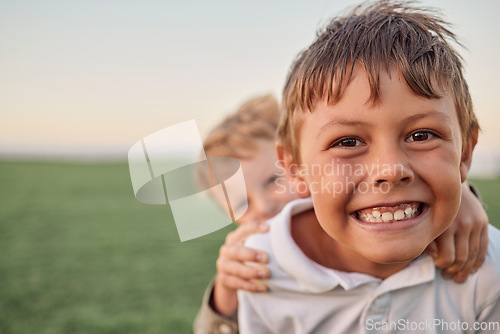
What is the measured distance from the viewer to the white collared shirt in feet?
4.32

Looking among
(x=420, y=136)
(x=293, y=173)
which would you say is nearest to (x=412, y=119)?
(x=420, y=136)

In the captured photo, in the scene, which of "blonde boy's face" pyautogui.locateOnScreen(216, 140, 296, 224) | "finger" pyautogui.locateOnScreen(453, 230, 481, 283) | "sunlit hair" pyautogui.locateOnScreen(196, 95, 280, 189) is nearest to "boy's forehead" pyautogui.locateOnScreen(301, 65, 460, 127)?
"finger" pyautogui.locateOnScreen(453, 230, 481, 283)

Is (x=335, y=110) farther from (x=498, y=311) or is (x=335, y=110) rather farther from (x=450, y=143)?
(x=498, y=311)

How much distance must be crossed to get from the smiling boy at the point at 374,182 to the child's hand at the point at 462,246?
3 centimetres

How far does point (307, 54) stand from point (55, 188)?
9824 mm

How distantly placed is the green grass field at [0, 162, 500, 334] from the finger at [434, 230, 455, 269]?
2.88ft

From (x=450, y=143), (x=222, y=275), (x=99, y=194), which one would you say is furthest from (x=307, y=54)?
(x=99, y=194)

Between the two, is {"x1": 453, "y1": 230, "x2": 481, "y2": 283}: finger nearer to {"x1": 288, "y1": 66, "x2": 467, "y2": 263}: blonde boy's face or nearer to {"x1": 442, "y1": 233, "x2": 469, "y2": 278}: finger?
{"x1": 442, "y1": 233, "x2": 469, "y2": 278}: finger

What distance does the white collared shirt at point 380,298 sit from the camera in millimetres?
1317

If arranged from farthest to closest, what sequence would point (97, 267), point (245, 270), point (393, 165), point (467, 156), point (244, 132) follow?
point (97, 267)
point (244, 132)
point (245, 270)
point (467, 156)
point (393, 165)

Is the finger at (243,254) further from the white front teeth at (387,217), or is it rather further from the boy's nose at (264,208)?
the boy's nose at (264,208)

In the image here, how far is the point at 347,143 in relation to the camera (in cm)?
114

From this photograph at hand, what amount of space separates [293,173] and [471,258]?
574mm

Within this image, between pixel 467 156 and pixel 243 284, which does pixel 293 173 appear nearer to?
pixel 243 284
